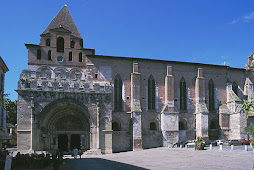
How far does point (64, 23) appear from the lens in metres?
36.3

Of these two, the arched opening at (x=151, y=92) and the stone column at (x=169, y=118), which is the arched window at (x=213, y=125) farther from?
the arched opening at (x=151, y=92)

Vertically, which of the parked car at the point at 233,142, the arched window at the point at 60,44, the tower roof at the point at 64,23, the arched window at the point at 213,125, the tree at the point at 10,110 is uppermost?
the tower roof at the point at 64,23

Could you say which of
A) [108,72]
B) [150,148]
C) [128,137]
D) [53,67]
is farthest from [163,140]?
[53,67]

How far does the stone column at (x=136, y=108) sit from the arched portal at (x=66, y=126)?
18.3ft

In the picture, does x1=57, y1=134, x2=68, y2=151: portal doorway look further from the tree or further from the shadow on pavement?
the tree

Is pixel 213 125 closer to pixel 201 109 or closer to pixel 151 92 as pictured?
pixel 201 109

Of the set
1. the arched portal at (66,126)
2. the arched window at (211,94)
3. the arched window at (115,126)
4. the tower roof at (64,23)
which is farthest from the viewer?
the arched window at (211,94)

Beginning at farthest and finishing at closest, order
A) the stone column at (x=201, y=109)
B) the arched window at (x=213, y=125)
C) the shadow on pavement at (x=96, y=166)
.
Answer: the arched window at (x=213, y=125) < the stone column at (x=201, y=109) < the shadow on pavement at (x=96, y=166)

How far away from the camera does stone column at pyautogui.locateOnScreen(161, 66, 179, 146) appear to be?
3559 centimetres

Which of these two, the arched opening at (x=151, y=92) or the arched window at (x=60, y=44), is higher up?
the arched window at (x=60, y=44)

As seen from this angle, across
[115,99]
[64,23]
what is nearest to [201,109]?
[115,99]

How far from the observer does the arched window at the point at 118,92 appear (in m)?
35.0

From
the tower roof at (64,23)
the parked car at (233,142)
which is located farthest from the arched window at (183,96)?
the tower roof at (64,23)

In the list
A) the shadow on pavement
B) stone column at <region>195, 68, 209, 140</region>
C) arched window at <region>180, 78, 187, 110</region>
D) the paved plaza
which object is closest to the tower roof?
arched window at <region>180, 78, 187, 110</region>
